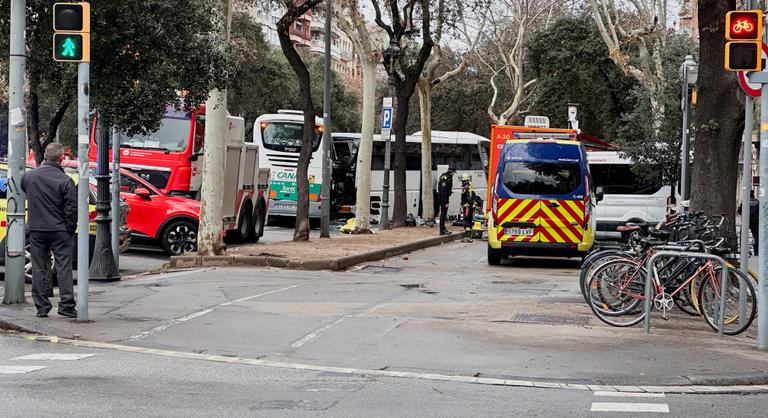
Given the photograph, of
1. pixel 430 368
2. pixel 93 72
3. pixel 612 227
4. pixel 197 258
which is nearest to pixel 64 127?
pixel 612 227

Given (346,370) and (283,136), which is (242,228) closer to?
(283,136)

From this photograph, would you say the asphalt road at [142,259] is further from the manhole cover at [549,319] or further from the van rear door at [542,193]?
the manhole cover at [549,319]

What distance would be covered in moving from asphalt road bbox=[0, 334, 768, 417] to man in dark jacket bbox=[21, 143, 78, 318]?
7.76 ft

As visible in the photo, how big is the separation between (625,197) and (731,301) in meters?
21.3

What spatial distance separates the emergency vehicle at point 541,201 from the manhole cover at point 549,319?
8571 millimetres

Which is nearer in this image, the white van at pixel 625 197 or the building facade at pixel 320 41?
the white van at pixel 625 197

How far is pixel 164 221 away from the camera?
2202cm

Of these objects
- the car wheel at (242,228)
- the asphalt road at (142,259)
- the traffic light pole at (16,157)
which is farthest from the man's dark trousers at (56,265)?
the car wheel at (242,228)

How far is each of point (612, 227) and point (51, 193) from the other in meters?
22.5

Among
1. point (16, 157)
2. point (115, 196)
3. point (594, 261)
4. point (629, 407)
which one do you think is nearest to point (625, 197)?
point (115, 196)

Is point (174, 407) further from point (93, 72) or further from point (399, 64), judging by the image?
point (399, 64)

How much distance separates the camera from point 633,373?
Answer: 9.27 metres

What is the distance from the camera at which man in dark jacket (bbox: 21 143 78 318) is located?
1172cm

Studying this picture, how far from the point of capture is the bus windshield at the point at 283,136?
122 feet
